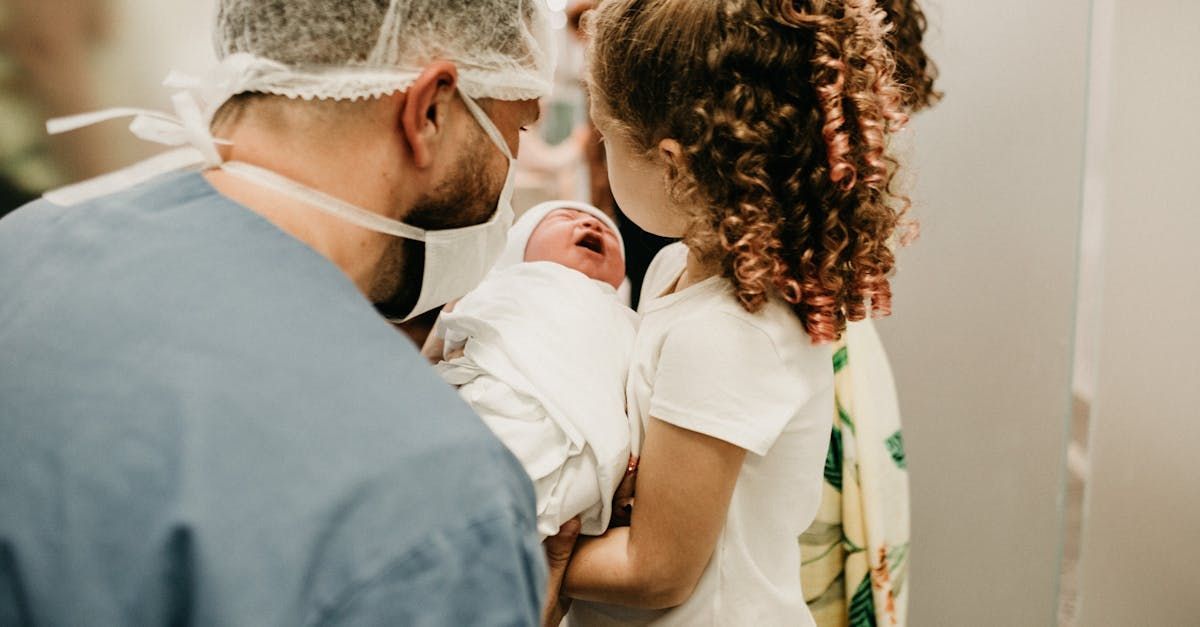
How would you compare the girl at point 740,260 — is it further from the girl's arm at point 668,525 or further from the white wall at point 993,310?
the white wall at point 993,310

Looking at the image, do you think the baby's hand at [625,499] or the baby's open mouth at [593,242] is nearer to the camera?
the baby's hand at [625,499]

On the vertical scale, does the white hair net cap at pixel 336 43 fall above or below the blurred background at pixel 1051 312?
above

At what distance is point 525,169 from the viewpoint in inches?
133

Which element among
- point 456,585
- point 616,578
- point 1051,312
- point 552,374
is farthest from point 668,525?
point 1051,312

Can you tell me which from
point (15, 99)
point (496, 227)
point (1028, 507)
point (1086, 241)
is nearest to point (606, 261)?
point (496, 227)

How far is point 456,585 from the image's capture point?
590mm

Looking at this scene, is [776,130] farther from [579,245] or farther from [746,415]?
[579,245]

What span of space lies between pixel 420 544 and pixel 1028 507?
136 centimetres

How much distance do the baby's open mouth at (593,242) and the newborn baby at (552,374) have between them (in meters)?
0.09

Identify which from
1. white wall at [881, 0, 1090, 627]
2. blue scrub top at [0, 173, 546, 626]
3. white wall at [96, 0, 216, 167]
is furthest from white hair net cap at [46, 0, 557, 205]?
white wall at [96, 0, 216, 167]

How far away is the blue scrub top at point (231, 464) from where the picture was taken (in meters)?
0.55

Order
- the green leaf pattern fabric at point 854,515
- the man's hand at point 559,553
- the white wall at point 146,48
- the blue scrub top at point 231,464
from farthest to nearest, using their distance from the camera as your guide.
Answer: the white wall at point 146,48 < the green leaf pattern fabric at point 854,515 < the man's hand at point 559,553 < the blue scrub top at point 231,464

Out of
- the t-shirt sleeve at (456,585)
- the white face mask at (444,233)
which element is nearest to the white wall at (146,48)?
the white face mask at (444,233)

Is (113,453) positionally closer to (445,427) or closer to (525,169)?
(445,427)
